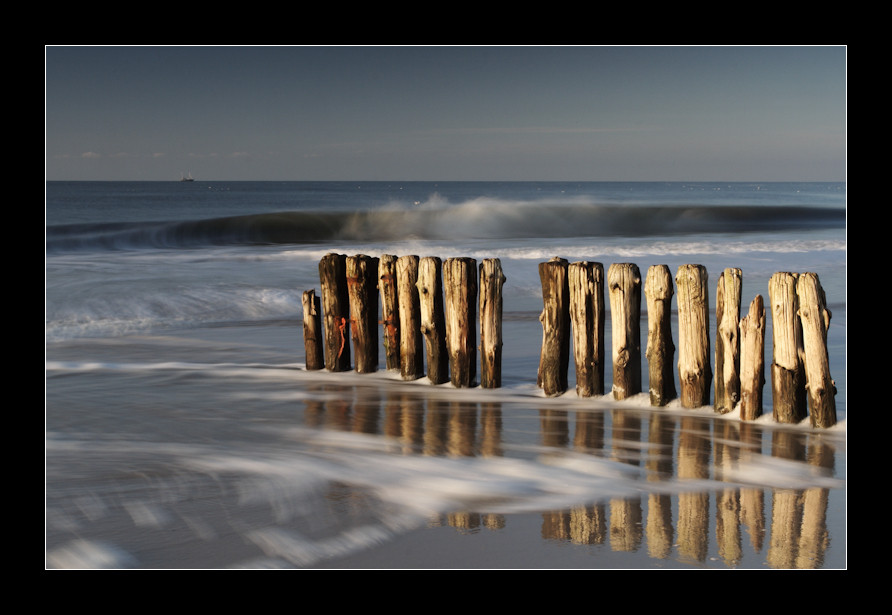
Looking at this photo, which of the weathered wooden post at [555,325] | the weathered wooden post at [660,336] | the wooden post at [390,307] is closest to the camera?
the weathered wooden post at [660,336]

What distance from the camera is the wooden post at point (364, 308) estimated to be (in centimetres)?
634

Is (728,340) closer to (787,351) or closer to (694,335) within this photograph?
(694,335)

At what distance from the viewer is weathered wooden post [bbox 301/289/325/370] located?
6.64m

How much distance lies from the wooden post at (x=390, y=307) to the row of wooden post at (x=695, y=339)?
44.5 inches

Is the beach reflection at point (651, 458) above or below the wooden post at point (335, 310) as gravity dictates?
below

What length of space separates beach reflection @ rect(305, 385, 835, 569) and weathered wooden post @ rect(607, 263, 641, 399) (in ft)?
0.95

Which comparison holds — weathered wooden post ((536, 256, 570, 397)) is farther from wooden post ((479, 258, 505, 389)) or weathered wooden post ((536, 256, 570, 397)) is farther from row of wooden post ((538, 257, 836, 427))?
wooden post ((479, 258, 505, 389))

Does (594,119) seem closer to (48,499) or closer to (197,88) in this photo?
(197,88)

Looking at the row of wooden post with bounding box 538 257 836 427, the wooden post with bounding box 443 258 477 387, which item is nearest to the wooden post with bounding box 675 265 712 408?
the row of wooden post with bounding box 538 257 836 427

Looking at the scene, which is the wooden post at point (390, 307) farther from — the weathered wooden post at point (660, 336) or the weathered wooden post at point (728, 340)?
the weathered wooden post at point (728, 340)

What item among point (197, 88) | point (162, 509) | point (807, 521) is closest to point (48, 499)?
point (162, 509)

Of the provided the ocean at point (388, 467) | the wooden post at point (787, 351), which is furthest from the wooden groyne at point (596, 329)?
the ocean at point (388, 467)
